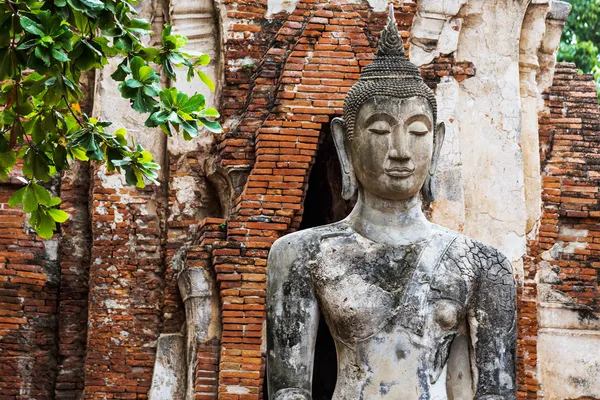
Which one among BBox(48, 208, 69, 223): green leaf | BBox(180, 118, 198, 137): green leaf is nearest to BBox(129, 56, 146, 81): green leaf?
BBox(180, 118, 198, 137): green leaf

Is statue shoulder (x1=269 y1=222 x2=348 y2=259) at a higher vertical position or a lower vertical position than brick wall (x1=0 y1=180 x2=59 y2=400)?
lower

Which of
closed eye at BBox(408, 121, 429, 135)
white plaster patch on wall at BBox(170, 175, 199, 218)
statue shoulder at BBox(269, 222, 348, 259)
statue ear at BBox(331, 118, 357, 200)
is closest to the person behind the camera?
statue shoulder at BBox(269, 222, 348, 259)

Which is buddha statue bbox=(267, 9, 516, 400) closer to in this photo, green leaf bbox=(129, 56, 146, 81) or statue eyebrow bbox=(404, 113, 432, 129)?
statue eyebrow bbox=(404, 113, 432, 129)

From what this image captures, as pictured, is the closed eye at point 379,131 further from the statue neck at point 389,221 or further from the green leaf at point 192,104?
the green leaf at point 192,104

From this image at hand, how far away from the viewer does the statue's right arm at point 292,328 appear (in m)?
7.04

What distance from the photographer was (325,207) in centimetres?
1307

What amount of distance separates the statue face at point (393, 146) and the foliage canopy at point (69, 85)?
2.55m

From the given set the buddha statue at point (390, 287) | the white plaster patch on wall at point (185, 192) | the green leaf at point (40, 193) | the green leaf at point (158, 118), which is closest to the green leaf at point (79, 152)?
the green leaf at point (40, 193)

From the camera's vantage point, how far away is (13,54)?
9.48m

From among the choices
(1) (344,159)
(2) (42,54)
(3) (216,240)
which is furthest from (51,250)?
(1) (344,159)

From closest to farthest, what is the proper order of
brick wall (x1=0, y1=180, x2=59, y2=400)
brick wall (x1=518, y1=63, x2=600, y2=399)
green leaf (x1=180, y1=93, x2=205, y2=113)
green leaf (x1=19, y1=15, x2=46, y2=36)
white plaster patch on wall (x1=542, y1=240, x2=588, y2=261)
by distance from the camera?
green leaf (x1=19, y1=15, x2=46, y2=36) → green leaf (x1=180, y1=93, x2=205, y2=113) → brick wall (x1=0, y1=180, x2=59, y2=400) → brick wall (x1=518, y1=63, x2=600, y2=399) → white plaster patch on wall (x1=542, y1=240, x2=588, y2=261)

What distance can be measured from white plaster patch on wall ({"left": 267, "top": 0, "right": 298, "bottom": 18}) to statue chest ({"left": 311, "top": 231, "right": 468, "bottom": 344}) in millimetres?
6050

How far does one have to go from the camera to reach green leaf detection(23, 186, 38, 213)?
9.98 metres

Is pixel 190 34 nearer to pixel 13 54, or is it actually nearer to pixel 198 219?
pixel 198 219
